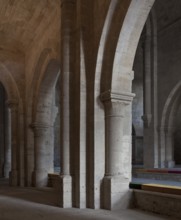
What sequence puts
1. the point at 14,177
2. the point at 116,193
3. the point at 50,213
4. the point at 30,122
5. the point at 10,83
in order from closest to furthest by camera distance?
1. the point at 50,213
2. the point at 116,193
3. the point at 30,122
4. the point at 14,177
5. the point at 10,83

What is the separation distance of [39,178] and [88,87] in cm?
612

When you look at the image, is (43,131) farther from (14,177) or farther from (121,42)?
(121,42)

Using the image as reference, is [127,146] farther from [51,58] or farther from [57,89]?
[57,89]

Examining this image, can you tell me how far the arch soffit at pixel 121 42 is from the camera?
721cm

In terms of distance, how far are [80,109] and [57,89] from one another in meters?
14.0

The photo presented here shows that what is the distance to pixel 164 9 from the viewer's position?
55.5 ft

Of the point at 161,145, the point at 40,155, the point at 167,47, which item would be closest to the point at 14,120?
the point at 40,155

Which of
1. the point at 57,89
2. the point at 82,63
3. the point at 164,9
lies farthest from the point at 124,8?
the point at 57,89

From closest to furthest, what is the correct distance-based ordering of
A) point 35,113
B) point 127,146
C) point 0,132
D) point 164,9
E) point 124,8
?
1. point 124,8
2. point 127,146
3. point 35,113
4. point 164,9
5. point 0,132

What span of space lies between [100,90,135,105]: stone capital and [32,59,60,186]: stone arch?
5.30 metres

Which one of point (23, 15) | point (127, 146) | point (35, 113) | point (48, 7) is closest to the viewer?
point (127, 146)

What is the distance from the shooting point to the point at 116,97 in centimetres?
762

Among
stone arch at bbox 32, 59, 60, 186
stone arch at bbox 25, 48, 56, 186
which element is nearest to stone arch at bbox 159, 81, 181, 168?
stone arch at bbox 32, 59, 60, 186

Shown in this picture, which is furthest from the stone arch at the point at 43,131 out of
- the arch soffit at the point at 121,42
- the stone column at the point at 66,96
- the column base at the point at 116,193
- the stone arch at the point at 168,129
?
the stone arch at the point at 168,129
